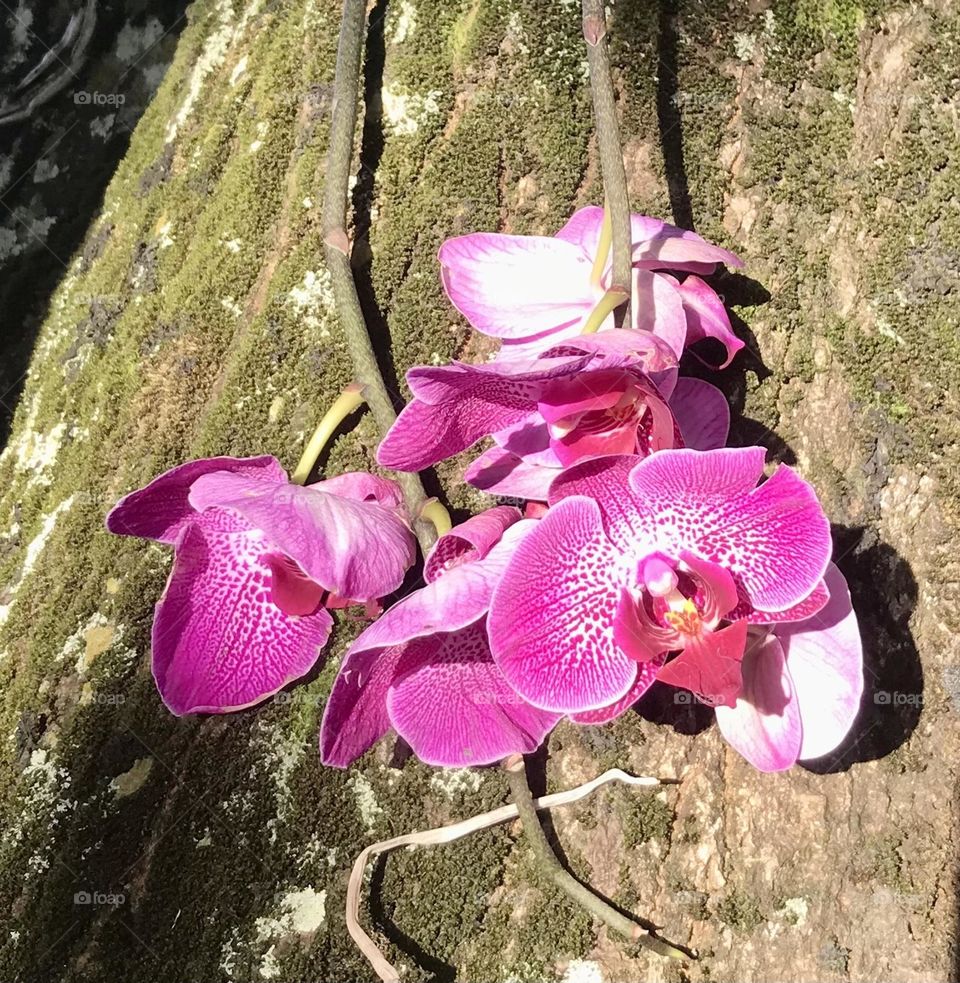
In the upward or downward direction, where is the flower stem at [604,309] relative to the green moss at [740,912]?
upward

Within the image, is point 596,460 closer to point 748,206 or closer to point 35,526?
point 748,206

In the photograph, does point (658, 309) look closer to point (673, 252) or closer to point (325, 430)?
point (673, 252)

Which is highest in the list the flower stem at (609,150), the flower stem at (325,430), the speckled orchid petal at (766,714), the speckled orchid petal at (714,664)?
the flower stem at (609,150)

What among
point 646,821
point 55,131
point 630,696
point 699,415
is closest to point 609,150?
point 699,415

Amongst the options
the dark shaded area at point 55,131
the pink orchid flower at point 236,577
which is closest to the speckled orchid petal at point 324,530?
the pink orchid flower at point 236,577

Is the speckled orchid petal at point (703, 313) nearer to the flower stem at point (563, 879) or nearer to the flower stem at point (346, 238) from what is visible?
the flower stem at point (346, 238)

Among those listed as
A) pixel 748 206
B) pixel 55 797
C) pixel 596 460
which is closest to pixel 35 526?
pixel 55 797

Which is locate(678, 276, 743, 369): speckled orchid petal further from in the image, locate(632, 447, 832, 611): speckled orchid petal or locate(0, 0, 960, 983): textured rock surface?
locate(632, 447, 832, 611): speckled orchid petal

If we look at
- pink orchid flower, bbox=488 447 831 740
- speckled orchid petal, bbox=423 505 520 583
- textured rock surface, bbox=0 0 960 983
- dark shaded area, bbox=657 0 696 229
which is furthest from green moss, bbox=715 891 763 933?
dark shaded area, bbox=657 0 696 229
